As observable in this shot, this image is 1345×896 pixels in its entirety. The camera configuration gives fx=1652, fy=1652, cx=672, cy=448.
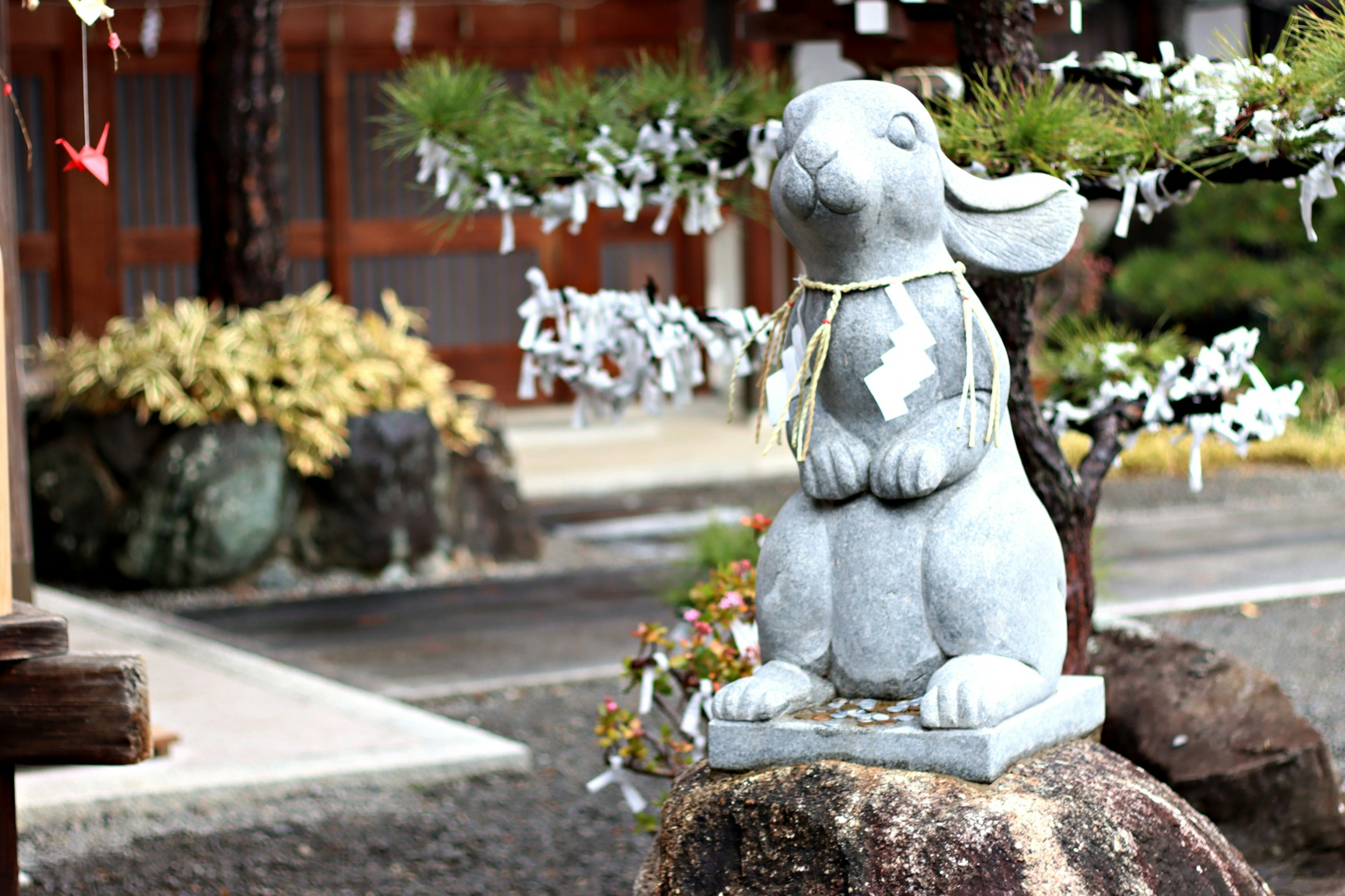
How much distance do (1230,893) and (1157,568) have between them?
18.4 ft

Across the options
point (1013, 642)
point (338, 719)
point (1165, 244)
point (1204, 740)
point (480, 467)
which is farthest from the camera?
point (1165, 244)

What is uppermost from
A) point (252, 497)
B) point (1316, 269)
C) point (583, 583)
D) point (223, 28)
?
point (223, 28)

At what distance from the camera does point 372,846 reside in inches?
181

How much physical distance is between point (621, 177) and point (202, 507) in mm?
4258

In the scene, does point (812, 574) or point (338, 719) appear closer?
point (812, 574)

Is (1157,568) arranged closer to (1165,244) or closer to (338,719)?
(338,719)

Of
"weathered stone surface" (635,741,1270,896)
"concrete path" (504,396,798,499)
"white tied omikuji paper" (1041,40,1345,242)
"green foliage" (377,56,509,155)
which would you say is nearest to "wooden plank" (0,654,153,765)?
"weathered stone surface" (635,741,1270,896)

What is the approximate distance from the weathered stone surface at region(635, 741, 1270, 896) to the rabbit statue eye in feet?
3.67

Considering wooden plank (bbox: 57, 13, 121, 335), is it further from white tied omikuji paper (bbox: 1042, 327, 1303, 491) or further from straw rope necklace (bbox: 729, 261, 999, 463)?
straw rope necklace (bbox: 729, 261, 999, 463)

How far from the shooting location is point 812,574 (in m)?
3.07

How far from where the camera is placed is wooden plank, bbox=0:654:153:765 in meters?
2.55

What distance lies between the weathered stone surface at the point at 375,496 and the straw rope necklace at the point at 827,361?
5.29m

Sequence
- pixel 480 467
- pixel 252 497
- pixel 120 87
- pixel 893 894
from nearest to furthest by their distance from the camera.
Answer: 1. pixel 893 894
2. pixel 252 497
3. pixel 480 467
4. pixel 120 87

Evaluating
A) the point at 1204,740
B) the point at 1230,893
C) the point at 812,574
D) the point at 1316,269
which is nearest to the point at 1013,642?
the point at 812,574
